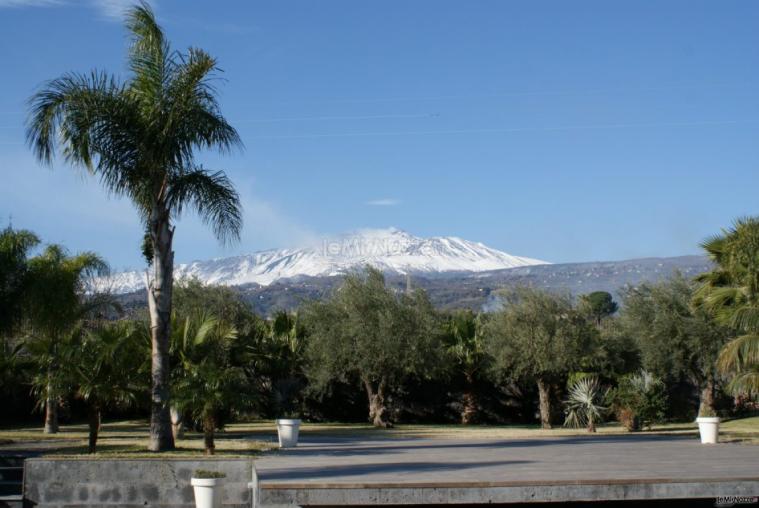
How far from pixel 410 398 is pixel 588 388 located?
8.07m

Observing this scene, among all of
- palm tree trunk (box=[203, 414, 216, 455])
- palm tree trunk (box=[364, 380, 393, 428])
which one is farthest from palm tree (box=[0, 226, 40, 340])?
palm tree trunk (box=[364, 380, 393, 428])

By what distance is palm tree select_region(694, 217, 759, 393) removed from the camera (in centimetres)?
1947

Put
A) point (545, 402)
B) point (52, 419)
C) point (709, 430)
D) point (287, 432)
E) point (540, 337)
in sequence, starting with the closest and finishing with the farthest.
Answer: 1. point (287, 432)
2. point (709, 430)
3. point (52, 419)
4. point (540, 337)
5. point (545, 402)

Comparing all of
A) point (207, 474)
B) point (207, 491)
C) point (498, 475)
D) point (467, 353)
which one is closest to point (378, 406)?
point (467, 353)

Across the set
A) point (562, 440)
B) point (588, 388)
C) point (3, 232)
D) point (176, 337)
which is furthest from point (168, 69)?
point (588, 388)

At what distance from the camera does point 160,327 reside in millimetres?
15453

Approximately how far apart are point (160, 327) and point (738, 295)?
14.2 meters

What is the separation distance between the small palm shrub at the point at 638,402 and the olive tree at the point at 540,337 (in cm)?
382

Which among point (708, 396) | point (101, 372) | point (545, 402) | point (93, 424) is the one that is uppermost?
point (101, 372)

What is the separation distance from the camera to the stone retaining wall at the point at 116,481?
12.6 meters

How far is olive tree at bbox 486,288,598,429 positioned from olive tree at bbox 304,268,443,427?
2.36 m

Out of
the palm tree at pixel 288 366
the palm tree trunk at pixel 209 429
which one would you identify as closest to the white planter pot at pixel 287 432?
the palm tree trunk at pixel 209 429

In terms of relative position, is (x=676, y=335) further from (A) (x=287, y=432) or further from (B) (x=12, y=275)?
(B) (x=12, y=275)

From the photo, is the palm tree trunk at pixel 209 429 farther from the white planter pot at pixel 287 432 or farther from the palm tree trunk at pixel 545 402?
the palm tree trunk at pixel 545 402
